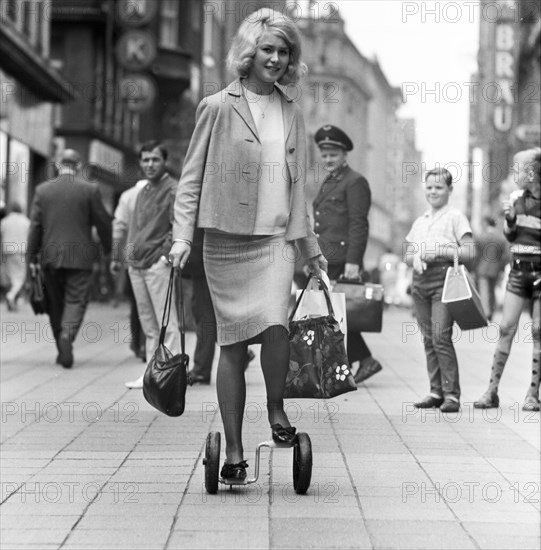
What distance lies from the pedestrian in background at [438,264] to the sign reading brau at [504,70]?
40098mm

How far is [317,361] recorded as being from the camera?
5.77m

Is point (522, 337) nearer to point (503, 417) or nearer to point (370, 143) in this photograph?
point (503, 417)

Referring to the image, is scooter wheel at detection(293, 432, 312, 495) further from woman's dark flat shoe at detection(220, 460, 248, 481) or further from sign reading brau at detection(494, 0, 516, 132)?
sign reading brau at detection(494, 0, 516, 132)

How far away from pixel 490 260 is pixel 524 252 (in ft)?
49.2

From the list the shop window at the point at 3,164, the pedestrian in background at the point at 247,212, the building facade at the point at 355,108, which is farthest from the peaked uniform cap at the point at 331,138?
the building facade at the point at 355,108

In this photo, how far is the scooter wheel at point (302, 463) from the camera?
5.45m

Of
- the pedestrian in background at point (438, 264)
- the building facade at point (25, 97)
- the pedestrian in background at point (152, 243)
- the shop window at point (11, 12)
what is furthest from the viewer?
the building facade at point (25, 97)

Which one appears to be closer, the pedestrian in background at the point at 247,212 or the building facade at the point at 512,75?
the pedestrian in background at the point at 247,212

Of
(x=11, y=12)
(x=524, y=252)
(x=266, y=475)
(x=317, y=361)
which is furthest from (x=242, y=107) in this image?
(x=11, y=12)

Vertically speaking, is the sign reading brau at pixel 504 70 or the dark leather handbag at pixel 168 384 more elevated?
the sign reading brau at pixel 504 70

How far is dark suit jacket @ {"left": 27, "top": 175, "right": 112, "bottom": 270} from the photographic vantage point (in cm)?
1207

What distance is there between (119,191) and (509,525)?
1333 inches

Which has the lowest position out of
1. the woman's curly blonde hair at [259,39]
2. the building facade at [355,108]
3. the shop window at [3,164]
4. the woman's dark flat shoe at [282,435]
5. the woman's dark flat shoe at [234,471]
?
the woman's dark flat shoe at [234,471]

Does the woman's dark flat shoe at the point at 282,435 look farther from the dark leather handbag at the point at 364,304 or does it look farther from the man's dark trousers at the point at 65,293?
the man's dark trousers at the point at 65,293
